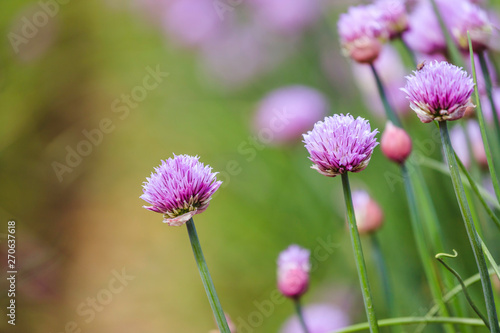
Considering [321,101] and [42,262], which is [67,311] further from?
[321,101]

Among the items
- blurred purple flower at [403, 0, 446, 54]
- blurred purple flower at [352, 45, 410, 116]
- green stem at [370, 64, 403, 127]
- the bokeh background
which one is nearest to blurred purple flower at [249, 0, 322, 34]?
the bokeh background

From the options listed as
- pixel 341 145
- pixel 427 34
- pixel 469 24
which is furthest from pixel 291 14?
pixel 341 145

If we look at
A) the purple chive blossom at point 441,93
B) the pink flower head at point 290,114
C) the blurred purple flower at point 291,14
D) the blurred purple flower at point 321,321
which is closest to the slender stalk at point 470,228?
the purple chive blossom at point 441,93

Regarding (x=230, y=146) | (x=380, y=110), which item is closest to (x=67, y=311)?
(x=230, y=146)

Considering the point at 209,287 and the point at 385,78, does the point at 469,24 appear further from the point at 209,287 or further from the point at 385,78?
the point at 385,78

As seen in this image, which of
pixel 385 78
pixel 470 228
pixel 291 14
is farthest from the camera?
pixel 291 14

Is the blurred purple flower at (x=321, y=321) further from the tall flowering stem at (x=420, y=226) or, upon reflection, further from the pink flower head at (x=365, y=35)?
the pink flower head at (x=365, y=35)
